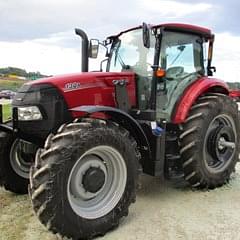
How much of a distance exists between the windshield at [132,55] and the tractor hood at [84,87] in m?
0.26

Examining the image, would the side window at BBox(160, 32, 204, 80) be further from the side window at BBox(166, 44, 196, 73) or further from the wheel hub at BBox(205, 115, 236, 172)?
the wheel hub at BBox(205, 115, 236, 172)

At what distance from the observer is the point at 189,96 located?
217 inches

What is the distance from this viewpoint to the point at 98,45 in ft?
18.4

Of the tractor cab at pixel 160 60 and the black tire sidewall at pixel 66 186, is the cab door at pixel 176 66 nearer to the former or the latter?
the tractor cab at pixel 160 60

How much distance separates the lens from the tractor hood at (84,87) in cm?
463

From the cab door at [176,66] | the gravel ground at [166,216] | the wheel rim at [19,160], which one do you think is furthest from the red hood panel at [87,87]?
the gravel ground at [166,216]

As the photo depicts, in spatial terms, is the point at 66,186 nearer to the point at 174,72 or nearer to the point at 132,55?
the point at 132,55

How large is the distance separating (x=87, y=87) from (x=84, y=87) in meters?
0.05

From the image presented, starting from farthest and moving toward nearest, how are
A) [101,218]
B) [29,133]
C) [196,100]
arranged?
[196,100] → [29,133] → [101,218]

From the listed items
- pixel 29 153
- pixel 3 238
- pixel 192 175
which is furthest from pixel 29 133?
pixel 192 175

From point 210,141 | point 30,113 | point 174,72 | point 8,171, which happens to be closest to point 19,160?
point 8,171

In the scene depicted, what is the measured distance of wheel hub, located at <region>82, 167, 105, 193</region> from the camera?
4.14 m

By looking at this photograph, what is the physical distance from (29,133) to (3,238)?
1.22 metres

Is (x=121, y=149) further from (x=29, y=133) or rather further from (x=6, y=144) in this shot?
(x=6, y=144)
